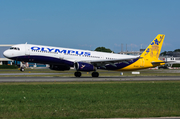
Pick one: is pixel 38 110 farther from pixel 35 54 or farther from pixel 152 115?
pixel 35 54

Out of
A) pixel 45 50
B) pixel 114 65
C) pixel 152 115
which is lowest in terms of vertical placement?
pixel 152 115

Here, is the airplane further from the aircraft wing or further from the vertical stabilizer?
the vertical stabilizer

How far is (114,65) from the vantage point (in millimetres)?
40438

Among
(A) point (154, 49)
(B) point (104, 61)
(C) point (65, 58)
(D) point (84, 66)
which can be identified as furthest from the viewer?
(A) point (154, 49)

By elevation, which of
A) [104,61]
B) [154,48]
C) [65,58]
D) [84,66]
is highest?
[154,48]

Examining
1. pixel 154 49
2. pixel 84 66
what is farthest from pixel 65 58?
pixel 154 49

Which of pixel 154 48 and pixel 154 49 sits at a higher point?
pixel 154 48

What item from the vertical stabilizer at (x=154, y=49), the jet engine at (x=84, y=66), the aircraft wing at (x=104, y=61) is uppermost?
the vertical stabilizer at (x=154, y=49)

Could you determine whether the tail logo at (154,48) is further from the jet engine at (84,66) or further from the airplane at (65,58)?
the jet engine at (84,66)

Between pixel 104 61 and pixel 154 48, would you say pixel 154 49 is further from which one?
pixel 104 61

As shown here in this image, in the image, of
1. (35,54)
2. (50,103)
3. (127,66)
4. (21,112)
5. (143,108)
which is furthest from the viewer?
(127,66)

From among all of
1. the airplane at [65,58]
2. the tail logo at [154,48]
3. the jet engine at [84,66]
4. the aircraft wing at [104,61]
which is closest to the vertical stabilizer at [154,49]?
the tail logo at [154,48]

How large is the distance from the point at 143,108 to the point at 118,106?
4.27 ft

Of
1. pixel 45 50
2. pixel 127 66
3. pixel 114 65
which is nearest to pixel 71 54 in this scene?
pixel 45 50
